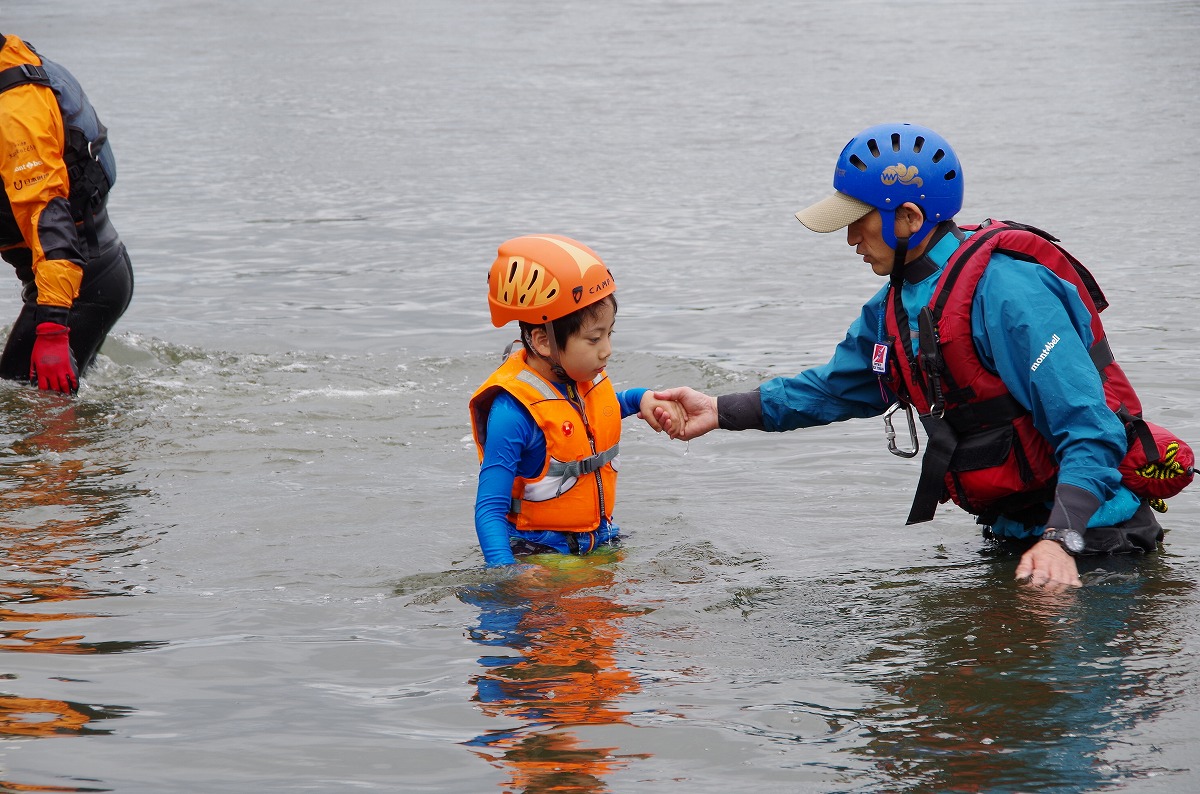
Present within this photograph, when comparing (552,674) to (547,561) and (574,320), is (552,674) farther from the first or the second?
(574,320)

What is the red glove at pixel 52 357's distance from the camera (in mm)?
7785

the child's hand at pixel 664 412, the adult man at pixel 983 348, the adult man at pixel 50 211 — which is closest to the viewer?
the adult man at pixel 983 348

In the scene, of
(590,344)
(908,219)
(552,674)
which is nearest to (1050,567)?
(908,219)

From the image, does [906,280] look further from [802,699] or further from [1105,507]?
[802,699]

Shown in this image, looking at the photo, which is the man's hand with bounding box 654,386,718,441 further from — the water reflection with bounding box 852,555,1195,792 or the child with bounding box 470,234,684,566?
the water reflection with bounding box 852,555,1195,792

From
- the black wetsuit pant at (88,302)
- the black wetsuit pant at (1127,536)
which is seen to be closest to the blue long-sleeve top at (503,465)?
the black wetsuit pant at (1127,536)

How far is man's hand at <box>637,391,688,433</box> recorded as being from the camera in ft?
19.2

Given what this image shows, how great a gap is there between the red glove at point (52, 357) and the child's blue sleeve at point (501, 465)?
11.5 feet

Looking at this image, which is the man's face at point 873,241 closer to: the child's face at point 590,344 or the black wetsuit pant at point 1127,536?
the child's face at point 590,344

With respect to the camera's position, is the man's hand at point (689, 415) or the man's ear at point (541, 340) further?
the man's hand at point (689, 415)

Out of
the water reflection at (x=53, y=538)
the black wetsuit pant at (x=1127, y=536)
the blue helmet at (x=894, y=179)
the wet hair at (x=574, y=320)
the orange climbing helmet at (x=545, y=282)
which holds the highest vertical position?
the blue helmet at (x=894, y=179)

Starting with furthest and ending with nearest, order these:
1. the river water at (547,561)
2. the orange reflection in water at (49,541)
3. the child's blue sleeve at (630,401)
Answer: the child's blue sleeve at (630,401) < the orange reflection in water at (49,541) < the river water at (547,561)

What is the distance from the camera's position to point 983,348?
16.1 feet

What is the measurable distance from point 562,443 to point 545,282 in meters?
0.66
